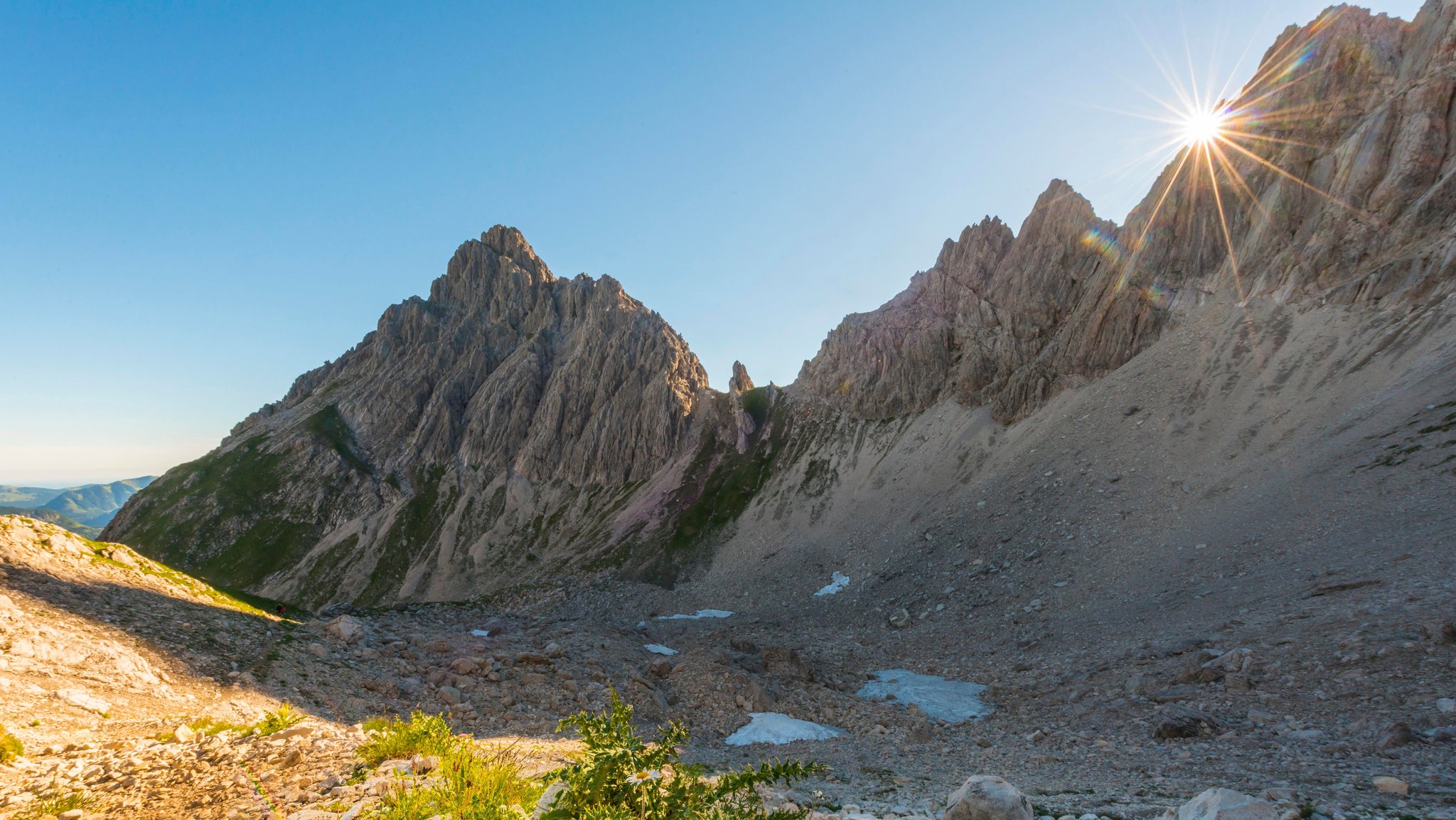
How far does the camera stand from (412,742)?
308 inches

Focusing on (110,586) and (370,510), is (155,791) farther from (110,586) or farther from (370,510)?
(370,510)

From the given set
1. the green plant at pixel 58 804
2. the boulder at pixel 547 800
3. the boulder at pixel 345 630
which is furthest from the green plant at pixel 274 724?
the boulder at pixel 345 630

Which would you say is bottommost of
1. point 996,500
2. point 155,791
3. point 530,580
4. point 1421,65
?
point 530,580

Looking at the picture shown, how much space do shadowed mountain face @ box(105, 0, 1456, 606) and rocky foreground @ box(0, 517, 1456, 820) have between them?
3002cm

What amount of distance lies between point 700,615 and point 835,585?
1216cm

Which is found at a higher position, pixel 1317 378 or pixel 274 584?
pixel 1317 378

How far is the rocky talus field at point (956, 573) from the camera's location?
8.89 metres

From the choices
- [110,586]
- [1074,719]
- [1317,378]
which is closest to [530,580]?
[110,586]

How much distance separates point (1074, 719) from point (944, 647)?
1268 centimetres

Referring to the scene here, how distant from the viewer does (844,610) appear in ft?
140

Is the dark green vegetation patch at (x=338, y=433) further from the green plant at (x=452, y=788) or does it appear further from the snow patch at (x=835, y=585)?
the green plant at (x=452, y=788)

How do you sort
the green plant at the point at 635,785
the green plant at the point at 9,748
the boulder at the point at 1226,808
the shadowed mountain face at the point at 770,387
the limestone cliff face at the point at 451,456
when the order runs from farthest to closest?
the limestone cliff face at the point at 451,456 → the shadowed mountain face at the point at 770,387 → the green plant at the point at 9,748 → the boulder at the point at 1226,808 → the green plant at the point at 635,785

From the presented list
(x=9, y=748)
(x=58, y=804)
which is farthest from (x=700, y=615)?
(x=58, y=804)

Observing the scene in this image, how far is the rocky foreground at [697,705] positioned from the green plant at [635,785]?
242cm
